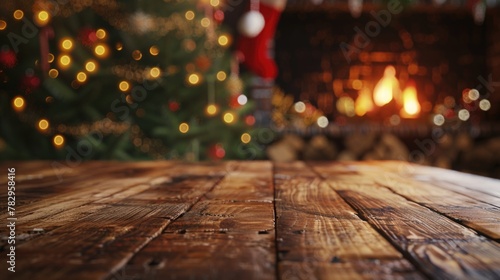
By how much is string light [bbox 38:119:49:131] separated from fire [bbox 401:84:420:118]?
9.39 ft

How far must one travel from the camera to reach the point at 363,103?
A: 13.7 feet

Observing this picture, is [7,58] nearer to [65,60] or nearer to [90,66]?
[65,60]

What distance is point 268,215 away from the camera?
31.2 inches

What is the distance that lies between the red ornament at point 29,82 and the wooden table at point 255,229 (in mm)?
1490

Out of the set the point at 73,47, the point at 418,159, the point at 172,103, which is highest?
the point at 73,47

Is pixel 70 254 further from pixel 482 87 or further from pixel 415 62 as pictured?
pixel 482 87

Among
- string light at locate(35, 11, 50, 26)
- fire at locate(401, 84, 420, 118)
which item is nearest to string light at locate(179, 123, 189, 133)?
string light at locate(35, 11, 50, 26)

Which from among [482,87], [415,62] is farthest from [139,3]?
[482,87]

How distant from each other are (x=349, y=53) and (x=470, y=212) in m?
3.59

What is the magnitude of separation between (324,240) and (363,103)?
3.68m

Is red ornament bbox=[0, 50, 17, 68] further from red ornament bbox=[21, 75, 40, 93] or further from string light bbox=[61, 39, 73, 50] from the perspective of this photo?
string light bbox=[61, 39, 73, 50]

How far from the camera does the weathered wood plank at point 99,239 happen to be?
50 cm

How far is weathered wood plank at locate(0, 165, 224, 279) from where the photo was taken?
1.63ft

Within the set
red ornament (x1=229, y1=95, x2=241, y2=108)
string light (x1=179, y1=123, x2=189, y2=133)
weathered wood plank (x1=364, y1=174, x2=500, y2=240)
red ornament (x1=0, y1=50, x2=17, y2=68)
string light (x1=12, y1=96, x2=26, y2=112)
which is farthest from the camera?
red ornament (x1=229, y1=95, x2=241, y2=108)
